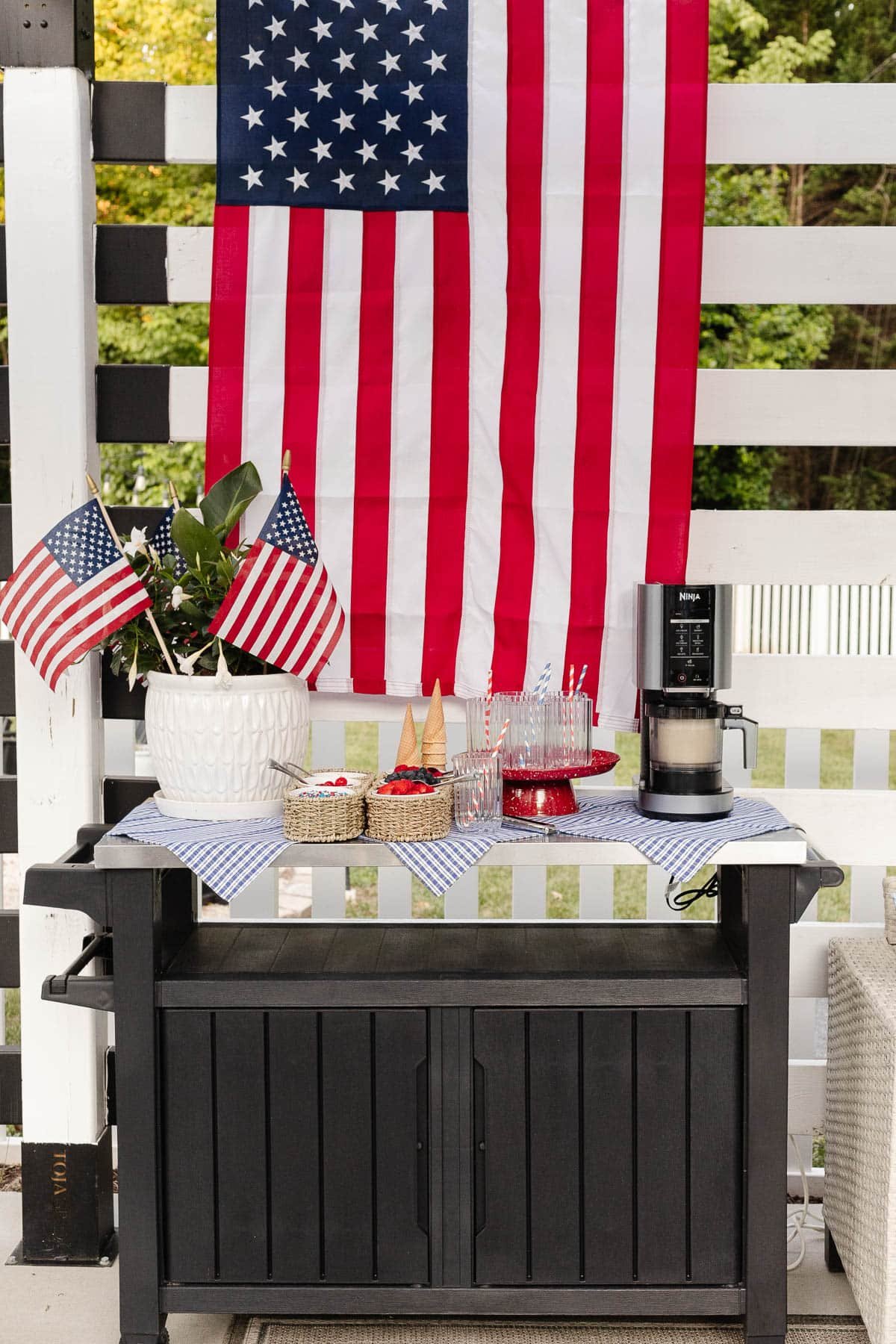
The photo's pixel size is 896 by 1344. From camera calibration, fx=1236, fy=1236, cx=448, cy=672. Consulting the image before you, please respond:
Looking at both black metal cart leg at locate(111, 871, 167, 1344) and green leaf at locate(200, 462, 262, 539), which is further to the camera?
green leaf at locate(200, 462, 262, 539)

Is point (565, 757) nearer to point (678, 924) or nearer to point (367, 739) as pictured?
point (678, 924)

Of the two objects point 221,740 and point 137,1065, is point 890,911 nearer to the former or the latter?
point 221,740

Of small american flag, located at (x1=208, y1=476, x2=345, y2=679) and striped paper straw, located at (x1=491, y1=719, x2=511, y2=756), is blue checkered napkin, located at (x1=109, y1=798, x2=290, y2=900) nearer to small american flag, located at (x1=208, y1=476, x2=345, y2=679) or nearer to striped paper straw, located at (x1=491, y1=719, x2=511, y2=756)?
small american flag, located at (x1=208, y1=476, x2=345, y2=679)

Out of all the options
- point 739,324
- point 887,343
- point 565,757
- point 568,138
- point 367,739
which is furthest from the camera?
point 887,343

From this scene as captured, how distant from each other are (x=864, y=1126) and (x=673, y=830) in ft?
2.37

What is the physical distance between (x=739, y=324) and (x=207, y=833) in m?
9.75

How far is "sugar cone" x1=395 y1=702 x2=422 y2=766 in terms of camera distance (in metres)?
2.59

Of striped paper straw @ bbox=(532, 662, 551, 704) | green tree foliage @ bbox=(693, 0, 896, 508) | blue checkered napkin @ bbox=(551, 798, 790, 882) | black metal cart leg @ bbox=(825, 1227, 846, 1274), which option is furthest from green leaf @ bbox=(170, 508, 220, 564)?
green tree foliage @ bbox=(693, 0, 896, 508)

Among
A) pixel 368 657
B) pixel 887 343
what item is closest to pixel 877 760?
pixel 368 657

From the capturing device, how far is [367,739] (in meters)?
9.44

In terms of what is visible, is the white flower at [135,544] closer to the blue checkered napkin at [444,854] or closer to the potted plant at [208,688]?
the potted plant at [208,688]

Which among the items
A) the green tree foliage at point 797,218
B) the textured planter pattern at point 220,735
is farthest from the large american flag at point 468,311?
the green tree foliage at point 797,218

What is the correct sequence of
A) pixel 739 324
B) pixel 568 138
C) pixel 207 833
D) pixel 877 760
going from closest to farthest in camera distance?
pixel 207 833
pixel 568 138
pixel 877 760
pixel 739 324

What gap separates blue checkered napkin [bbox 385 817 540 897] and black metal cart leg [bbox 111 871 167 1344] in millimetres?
506
